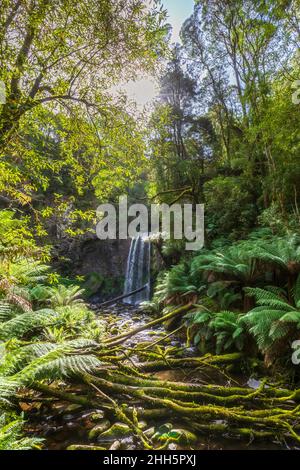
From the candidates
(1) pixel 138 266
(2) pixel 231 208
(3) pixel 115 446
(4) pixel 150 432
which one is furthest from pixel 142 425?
(1) pixel 138 266

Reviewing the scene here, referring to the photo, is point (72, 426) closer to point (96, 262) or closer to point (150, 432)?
point (150, 432)

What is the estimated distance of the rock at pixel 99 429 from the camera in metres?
2.78

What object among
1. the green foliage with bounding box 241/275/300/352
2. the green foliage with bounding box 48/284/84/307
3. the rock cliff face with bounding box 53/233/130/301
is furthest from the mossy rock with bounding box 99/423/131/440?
the rock cliff face with bounding box 53/233/130/301

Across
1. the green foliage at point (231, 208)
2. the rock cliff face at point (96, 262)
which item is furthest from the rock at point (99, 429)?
the rock cliff face at point (96, 262)

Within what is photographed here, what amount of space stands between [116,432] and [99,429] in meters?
0.19

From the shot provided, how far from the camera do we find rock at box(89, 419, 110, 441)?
2.78m

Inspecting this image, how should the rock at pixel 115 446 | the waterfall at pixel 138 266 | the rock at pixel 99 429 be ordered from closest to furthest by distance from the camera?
the rock at pixel 115 446 → the rock at pixel 99 429 → the waterfall at pixel 138 266

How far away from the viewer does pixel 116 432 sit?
281cm

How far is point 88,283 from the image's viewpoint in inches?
659

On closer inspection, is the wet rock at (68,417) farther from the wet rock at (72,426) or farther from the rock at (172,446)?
the rock at (172,446)

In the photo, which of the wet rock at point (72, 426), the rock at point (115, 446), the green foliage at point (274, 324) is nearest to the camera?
the rock at point (115, 446)

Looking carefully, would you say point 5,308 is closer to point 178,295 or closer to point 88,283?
point 178,295

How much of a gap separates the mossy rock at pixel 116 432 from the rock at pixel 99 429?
0.17 ft
